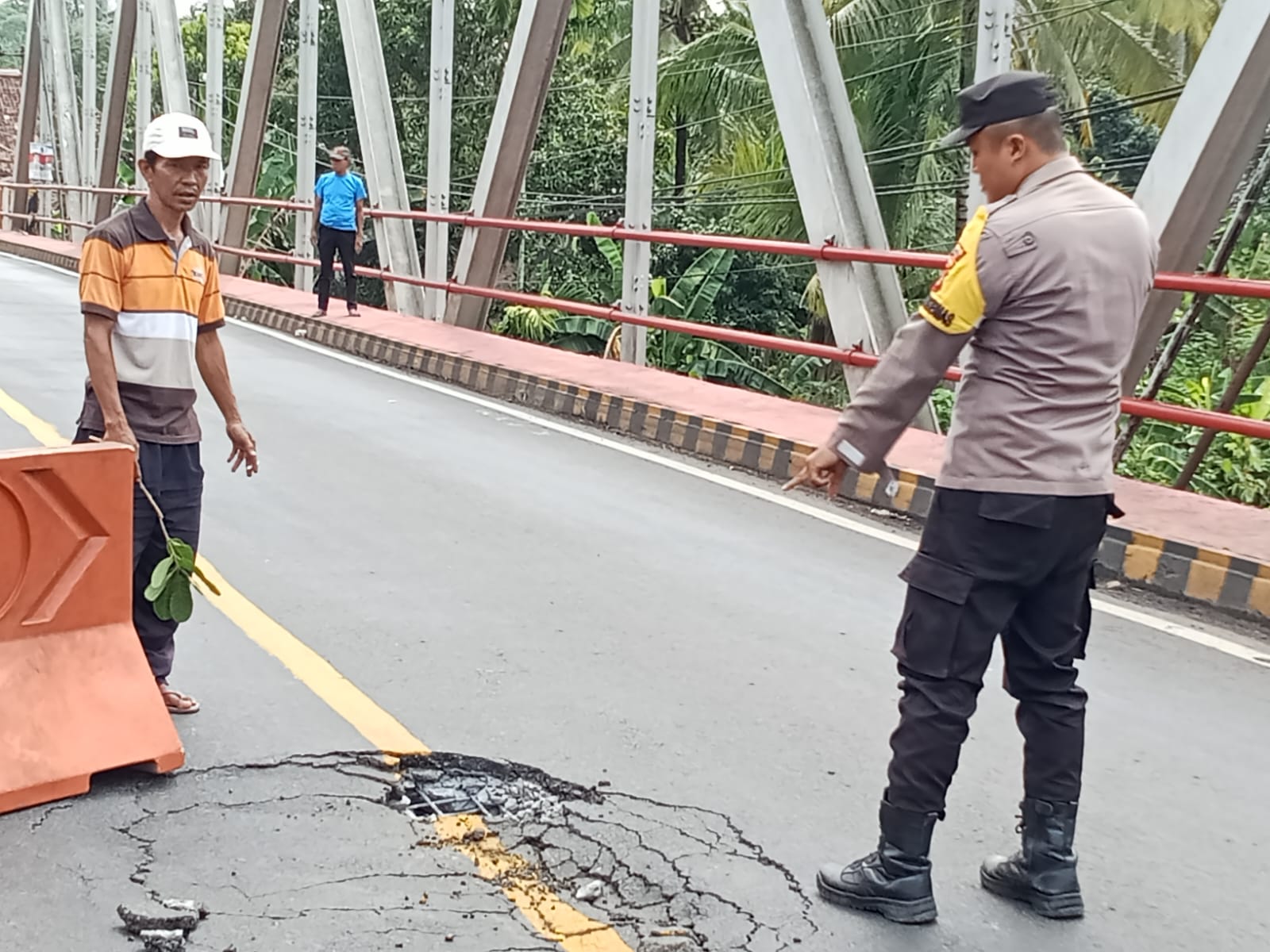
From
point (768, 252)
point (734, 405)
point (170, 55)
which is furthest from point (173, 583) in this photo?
point (170, 55)

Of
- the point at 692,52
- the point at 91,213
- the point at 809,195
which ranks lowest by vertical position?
the point at 91,213

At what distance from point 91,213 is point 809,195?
23.8 m

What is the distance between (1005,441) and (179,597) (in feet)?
7.67

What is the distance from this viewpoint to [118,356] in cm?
420

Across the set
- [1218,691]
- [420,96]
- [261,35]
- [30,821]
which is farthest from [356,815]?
[420,96]

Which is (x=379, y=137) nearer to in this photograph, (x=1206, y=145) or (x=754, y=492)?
(x=754, y=492)

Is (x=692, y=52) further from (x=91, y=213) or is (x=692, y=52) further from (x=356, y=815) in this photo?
(x=356, y=815)

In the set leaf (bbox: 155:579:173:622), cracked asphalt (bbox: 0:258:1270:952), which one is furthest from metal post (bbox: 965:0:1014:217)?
leaf (bbox: 155:579:173:622)

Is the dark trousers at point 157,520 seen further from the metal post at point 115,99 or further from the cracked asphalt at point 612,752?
the metal post at point 115,99

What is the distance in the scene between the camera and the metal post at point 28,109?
35906 mm

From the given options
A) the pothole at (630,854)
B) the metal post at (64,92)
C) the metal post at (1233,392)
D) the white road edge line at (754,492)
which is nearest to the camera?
the pothole at (630,854)

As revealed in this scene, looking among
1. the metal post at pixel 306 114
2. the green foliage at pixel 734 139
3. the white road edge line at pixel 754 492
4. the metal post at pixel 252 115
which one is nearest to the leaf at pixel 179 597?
the white road edge line at pixel 754 492

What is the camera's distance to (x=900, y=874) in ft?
11.0

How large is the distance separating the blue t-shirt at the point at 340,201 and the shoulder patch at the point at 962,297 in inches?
504
